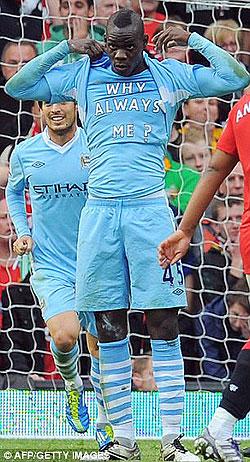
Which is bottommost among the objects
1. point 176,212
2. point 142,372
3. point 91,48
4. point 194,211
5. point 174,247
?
point 142,372

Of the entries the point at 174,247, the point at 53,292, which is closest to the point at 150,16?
the point at 53,292

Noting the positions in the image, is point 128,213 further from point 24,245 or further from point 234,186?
point 234,186

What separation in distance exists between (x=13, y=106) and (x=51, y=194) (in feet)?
6.72

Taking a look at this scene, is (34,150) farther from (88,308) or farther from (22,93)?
(88,308)

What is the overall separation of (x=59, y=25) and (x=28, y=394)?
277 cm

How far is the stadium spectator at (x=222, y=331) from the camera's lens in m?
9.95

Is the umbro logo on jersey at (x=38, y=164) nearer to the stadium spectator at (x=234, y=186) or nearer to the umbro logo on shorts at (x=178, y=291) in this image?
the umbro logo on shorts at (x=178, y=291)

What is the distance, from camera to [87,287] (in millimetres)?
6586

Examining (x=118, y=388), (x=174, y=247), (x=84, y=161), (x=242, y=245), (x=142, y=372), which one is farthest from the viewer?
(x=142, y=372)

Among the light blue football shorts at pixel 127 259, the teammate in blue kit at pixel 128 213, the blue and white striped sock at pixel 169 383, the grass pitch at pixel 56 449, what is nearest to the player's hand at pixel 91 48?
the teammate in blue kit at pixel 128 213

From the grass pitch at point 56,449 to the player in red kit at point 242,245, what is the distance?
1.05 metres

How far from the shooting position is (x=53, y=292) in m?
8.18

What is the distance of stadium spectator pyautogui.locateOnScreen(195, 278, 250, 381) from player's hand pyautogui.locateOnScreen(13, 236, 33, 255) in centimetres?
236

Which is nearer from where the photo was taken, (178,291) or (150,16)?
(178,291)
